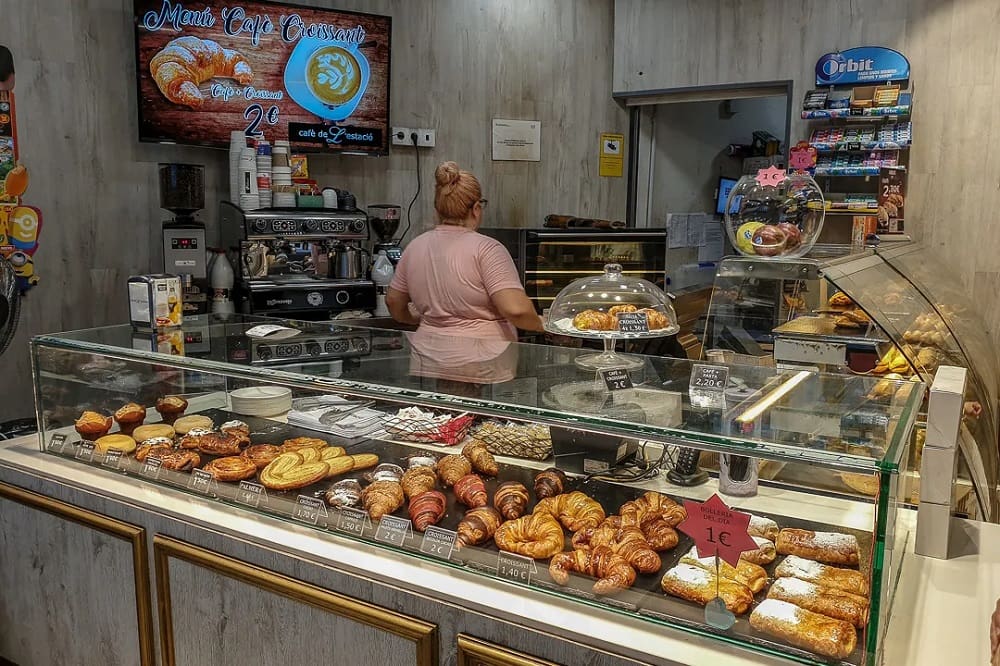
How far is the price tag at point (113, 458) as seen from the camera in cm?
227

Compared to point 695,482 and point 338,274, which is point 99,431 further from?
point 338,274

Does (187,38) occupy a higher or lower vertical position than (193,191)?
higher

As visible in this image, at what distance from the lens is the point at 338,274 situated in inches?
190

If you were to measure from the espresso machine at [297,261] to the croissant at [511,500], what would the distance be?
2.88 metres

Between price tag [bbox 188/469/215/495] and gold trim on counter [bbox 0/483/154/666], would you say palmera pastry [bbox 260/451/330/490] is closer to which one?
price tag [bbox 188/469/215/495]

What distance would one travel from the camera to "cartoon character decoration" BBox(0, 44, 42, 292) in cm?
411

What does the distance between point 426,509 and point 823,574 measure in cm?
81

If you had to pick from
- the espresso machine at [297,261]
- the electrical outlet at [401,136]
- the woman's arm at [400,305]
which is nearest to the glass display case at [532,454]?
the woman's arm at [400,305]

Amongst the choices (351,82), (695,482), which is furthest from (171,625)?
(351,82)

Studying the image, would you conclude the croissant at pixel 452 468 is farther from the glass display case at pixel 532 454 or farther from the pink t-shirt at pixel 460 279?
the pink t-shirt at pixel 460 279

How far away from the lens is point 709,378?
191cm

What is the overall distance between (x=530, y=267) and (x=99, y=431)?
3177 mm

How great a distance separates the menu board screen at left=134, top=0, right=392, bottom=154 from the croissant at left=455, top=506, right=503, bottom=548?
143 inches

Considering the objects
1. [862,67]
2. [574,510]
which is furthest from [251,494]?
[862,67]
